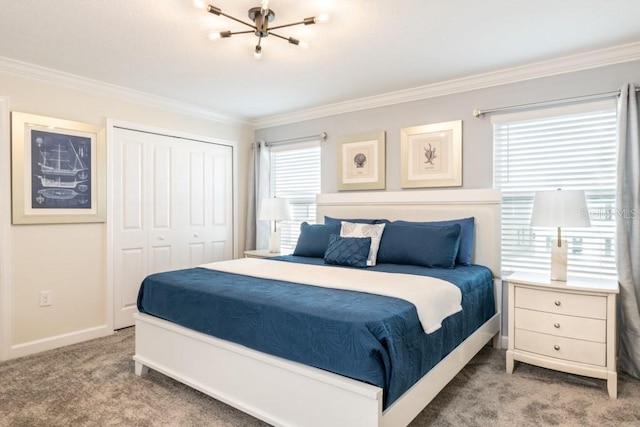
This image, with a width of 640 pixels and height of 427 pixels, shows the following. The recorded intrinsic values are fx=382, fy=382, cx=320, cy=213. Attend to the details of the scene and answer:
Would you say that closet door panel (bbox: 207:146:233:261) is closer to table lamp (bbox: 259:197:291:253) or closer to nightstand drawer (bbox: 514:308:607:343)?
table lamp (bbox: 259:197:291:253)

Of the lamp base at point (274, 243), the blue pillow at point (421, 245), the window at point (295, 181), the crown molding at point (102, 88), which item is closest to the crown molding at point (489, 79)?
the window at point (295, 181)

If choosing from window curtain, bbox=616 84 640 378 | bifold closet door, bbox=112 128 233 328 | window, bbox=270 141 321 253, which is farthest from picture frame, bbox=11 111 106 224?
window curtain, bbox=616 84 640 378

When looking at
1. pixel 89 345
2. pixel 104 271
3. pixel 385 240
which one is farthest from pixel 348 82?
pixel 89 345

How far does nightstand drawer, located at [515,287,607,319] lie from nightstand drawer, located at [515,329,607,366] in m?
0.18

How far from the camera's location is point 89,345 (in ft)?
11.0

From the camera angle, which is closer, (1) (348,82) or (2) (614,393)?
(2) (614,393)

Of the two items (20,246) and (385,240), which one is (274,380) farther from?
(20,246)

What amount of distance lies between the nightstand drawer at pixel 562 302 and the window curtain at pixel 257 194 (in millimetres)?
3079

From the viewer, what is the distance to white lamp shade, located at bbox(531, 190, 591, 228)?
8.43 feet

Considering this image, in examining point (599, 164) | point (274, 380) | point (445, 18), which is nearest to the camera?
point (274, 380)

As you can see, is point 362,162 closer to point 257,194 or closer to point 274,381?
point 257,194

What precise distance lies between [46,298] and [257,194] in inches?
96.9

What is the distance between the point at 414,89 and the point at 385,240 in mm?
1529

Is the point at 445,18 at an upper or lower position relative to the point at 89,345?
upper
